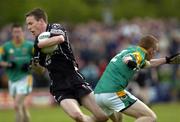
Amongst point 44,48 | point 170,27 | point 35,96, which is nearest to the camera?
point 44,48

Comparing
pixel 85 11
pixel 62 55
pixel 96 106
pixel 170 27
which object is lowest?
pixel 85 11

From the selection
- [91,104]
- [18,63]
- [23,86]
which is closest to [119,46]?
[18,63]

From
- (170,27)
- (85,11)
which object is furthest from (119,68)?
(85,11)

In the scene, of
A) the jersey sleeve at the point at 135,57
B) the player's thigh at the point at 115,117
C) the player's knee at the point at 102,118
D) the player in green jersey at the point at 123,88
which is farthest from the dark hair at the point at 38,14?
the player's thigh at the point at 115,117

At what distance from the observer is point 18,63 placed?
18188 mm

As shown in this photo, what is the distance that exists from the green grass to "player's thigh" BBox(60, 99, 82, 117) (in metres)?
6.27

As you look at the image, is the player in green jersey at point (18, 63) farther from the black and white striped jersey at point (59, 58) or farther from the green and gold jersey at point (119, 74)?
the green and gold jersey at point (119, 74)

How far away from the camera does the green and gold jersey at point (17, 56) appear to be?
18125mm

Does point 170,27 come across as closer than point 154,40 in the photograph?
No

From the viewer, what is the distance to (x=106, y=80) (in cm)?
1323

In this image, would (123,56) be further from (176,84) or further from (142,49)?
(176,84)

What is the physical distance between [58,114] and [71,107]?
32.2 ft

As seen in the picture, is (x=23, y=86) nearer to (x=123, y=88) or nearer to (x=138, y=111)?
(x=123, y=88)

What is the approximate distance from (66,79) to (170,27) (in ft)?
62.8
